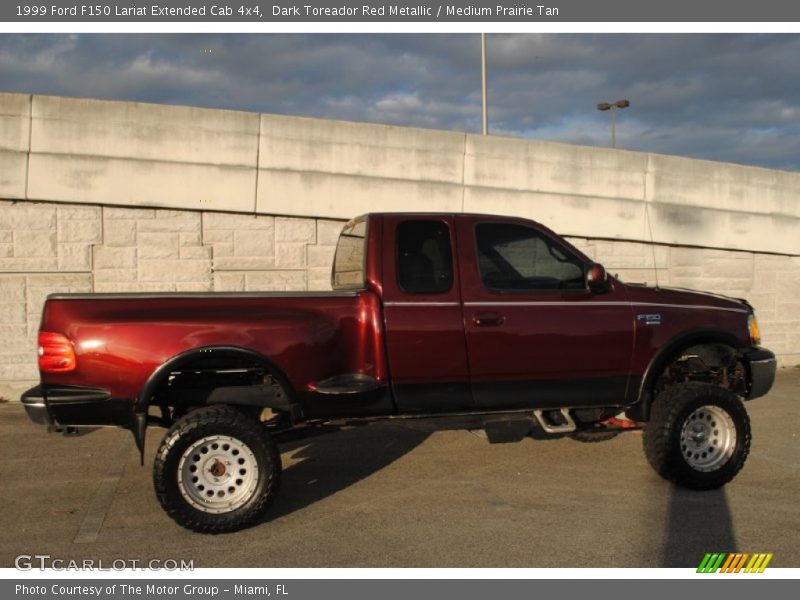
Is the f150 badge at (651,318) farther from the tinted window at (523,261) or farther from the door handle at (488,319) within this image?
the door handle at (488,319)

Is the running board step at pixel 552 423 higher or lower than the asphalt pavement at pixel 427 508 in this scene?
higher

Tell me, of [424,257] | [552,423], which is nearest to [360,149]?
[424,257]

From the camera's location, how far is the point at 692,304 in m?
5.66

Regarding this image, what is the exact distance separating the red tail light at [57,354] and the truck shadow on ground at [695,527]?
367 centimetres

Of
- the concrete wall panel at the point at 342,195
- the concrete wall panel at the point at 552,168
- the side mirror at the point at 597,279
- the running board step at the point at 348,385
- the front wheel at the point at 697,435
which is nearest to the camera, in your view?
the running board step at the point at 348,385

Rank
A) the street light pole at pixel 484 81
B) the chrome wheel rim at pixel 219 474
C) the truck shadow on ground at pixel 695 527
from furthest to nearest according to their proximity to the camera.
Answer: the street light pole at pixel 484 81, the chrome wheel rim at pixel 219 474, the truck shadow on ground at pixel 695 527

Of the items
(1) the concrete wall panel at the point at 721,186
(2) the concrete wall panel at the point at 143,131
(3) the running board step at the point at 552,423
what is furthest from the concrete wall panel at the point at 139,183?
(1) the concrete wall panel at the point at 721,186

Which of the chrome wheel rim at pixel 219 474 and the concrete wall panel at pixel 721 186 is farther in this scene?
the concrete wall panel at pixel 721 186

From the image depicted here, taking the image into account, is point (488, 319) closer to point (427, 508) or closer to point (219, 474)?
point (427, 508)

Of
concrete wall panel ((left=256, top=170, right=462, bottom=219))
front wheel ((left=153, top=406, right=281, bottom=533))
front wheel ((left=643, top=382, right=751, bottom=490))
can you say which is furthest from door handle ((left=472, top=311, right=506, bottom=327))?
concrete wall panel ((left=256, top=170, right=462, bottom=219))

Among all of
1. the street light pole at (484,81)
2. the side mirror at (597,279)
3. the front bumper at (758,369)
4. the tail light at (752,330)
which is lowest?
the front bumper at (758,369)

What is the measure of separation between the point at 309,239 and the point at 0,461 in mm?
4386

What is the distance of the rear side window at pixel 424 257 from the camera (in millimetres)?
5230

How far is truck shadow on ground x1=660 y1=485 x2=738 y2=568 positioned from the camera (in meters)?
4.30
